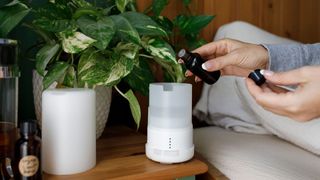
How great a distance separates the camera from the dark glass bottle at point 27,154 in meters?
0.63

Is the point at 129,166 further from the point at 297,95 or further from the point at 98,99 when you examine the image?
the point at 297,95

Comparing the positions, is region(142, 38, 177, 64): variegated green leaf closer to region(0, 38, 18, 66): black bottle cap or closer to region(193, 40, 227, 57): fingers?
region(193, 40, 227, 57): fingers

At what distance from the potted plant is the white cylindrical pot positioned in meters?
0.05

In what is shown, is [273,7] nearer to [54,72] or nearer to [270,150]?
[270,150]

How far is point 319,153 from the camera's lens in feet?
3.00

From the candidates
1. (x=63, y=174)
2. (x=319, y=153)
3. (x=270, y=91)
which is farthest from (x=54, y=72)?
(x=319, y=153)

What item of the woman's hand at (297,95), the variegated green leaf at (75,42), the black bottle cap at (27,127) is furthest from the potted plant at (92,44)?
the woman's hand at (297,95)

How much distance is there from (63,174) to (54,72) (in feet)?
0.68

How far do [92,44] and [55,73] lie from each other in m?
0.10

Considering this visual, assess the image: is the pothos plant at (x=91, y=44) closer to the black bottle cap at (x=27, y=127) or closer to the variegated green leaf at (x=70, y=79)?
the variegated green leaf at (x=70, y=79)

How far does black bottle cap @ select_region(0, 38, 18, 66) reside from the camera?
665mm

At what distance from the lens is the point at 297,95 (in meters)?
0.62

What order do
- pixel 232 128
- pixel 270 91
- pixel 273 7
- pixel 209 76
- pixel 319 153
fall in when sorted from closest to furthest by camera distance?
pixel 270 91 < pixel 209 76 < pixel 319 153 < pixel 232 128 < pixel 273 7

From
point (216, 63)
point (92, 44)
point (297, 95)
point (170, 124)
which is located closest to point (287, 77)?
point (297, 95)
